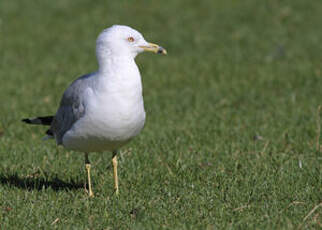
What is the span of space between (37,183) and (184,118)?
334cm

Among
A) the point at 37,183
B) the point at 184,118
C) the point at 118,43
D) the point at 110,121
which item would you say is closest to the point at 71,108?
the point at 110,121

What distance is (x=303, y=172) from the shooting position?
6.69m

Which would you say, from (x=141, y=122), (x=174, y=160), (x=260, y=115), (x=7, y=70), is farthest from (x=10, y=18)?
(x=141, y=122)

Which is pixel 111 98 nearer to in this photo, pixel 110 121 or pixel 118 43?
pixel 110 121

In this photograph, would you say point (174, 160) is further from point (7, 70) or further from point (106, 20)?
point (106, 20)

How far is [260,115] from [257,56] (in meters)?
4.21

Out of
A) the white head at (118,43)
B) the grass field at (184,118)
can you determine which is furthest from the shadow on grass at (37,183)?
the white head at (118,43)

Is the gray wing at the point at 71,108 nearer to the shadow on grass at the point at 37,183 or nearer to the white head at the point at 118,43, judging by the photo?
the white head at the point at 118,43

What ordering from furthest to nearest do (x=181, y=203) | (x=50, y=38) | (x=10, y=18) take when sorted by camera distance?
(x=10, y=18) < (x=50, y=38) < (x=181, y=203)

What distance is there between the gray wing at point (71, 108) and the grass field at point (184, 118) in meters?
0.63

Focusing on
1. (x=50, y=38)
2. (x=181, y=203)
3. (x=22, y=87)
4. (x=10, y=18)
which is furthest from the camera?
(x=10, y=18)

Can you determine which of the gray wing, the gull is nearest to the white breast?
the gull

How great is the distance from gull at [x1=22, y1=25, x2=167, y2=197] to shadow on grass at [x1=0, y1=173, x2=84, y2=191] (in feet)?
2.37

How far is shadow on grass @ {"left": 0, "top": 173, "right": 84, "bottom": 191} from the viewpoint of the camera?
6453mm
